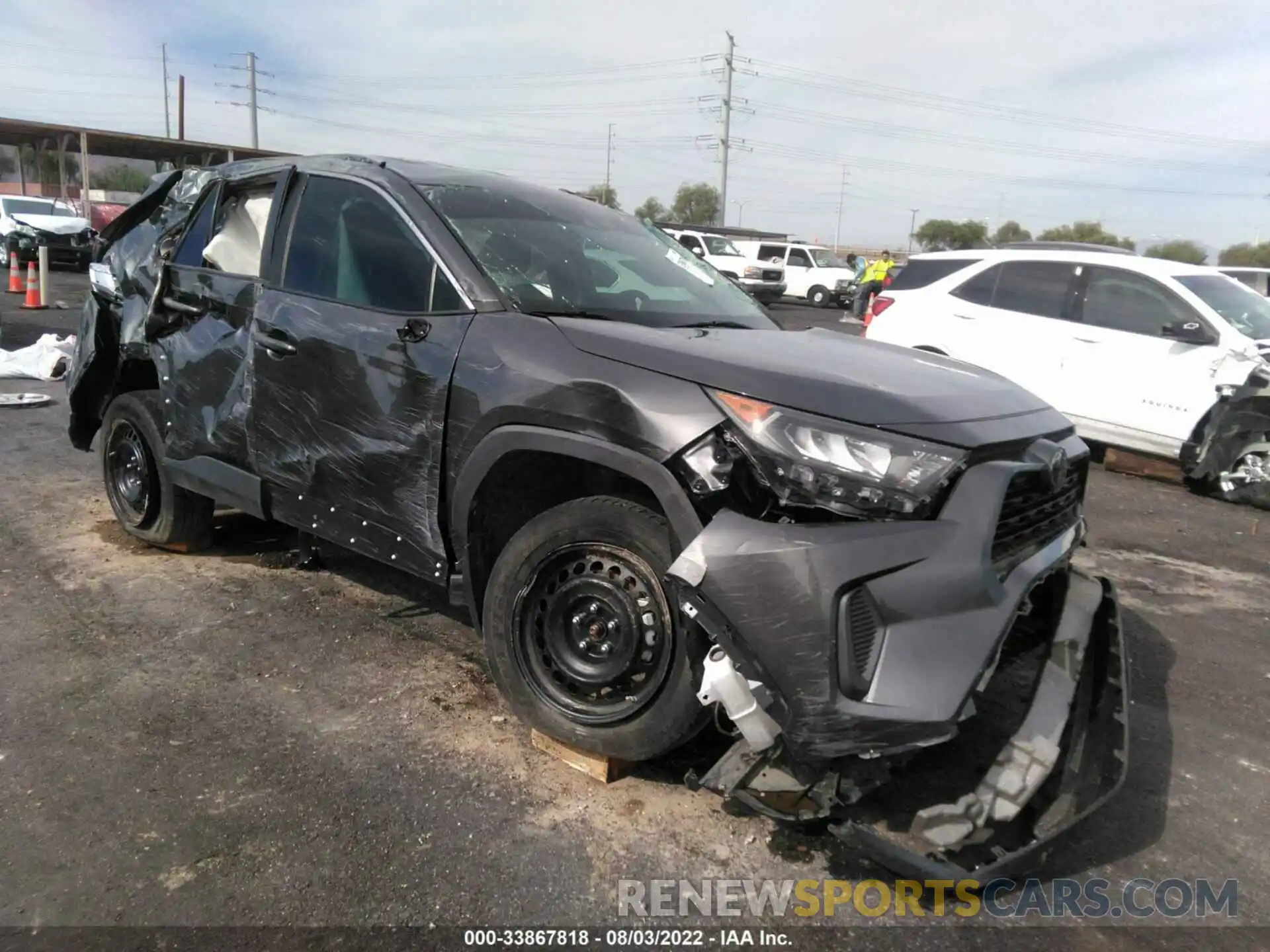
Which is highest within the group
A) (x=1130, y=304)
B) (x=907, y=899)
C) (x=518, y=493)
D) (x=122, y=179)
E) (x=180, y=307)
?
(x=122, y=179)

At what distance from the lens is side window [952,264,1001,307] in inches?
338

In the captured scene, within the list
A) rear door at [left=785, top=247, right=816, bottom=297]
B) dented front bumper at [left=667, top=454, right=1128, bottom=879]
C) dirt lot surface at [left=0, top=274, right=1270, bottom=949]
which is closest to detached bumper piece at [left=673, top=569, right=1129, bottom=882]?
dented front bumper at [left=667, top=454, right=1128, bottom=879]

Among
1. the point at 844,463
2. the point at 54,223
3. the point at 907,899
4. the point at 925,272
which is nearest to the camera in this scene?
the point at 844,463

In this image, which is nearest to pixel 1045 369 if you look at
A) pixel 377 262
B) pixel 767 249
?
pixel 377 262

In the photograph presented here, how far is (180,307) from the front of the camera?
4301 millimetres

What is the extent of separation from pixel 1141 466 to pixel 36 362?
11.1 m

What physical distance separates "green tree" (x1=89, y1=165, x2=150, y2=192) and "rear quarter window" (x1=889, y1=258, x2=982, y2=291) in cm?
7143

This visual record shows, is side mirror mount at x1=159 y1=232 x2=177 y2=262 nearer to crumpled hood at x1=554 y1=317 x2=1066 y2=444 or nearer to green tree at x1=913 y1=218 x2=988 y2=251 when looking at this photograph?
crumpled hood at x1=554 y1=317 x2=1066 y2=444

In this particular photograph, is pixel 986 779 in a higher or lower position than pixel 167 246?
lower

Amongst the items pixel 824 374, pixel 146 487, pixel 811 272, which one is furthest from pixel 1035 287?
pixel 811 272

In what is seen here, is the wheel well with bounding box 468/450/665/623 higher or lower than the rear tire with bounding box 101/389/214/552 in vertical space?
higher

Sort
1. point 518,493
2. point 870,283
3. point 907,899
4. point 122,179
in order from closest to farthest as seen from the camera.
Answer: point 907,899, point 518,493, point 870,283, point 122,179

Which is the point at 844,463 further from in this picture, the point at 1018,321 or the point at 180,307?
the point at 1018,321

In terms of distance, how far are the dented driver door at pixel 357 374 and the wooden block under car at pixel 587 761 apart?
Answer: 69 cm
